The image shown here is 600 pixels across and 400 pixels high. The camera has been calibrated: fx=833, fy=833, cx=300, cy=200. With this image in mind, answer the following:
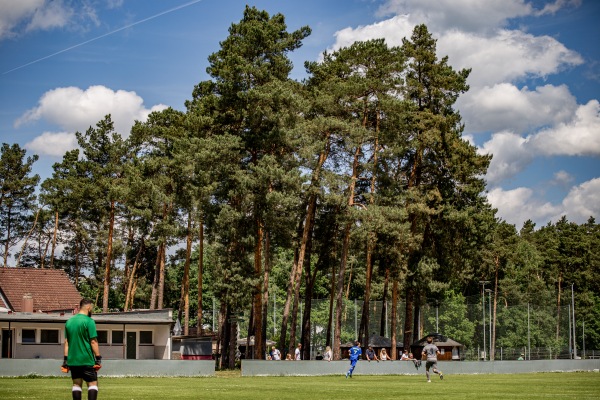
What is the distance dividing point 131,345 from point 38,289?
18299mm

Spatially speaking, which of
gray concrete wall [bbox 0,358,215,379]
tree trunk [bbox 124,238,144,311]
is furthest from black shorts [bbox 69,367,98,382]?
tree trunk [bbox 124,238,144,311]

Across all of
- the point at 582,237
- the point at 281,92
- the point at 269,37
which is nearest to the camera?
the point at 281,92

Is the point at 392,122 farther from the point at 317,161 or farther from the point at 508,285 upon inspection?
the point at 508,285

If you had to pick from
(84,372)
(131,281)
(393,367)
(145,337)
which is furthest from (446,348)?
(84,372)

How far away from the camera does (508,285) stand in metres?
102

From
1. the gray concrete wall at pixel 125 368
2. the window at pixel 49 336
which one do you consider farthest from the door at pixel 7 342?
the gray concrete wall at pixel 125 368

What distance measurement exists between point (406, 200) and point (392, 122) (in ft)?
20.3

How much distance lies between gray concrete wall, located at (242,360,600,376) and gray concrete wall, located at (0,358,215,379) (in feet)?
8.07

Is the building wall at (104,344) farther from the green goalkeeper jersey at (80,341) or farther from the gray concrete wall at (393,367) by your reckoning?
the green goalkeeper jersey at (80,341)

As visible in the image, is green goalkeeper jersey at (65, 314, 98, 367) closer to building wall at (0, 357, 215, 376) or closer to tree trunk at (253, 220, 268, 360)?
building wall at (0, 357, 215, 376)

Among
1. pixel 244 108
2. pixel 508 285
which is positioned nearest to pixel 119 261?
pixel 244 108

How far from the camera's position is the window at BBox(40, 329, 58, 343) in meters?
50.1

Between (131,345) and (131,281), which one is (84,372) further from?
(131,281)

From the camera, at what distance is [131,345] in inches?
2084
